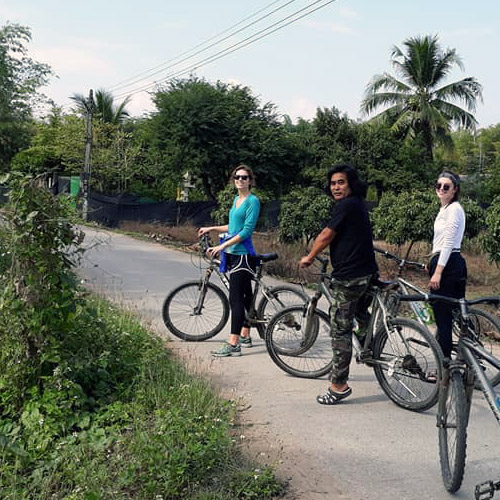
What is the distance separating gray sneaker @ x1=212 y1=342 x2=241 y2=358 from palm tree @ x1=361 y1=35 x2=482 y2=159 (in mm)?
25389

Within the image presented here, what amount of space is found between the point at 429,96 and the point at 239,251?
27.1m

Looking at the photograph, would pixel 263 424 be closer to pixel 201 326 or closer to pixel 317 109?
pixel 201 326

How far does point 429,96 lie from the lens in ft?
101

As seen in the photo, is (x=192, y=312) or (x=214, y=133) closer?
(x=192, y=312)

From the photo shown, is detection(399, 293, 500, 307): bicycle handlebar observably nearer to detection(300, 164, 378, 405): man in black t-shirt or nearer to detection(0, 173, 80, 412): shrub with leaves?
detection(300, 164, 378, 405): man in black t-shirt

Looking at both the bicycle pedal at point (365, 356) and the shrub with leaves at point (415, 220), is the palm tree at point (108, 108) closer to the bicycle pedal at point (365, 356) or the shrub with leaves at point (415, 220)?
the shrub with leaves at point (415, 220)

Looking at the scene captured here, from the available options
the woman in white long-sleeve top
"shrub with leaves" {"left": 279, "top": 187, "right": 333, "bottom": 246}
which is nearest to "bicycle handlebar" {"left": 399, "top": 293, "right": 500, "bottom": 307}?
the woman in white long-sleeve top

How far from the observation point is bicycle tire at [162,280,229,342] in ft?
22.5

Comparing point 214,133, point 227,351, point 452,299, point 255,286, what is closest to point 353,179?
point 452,299

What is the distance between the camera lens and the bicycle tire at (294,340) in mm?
5672

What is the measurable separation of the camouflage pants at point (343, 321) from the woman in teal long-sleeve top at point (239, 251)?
1489 millimetres

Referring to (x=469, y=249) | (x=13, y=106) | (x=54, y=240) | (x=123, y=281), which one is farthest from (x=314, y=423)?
(x=13, y=106)

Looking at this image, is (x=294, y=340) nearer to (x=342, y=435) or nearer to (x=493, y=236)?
(x=342, y=435)

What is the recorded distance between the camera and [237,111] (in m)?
24.9
